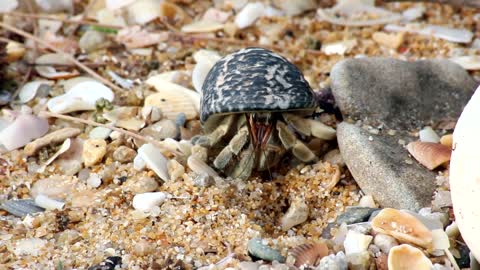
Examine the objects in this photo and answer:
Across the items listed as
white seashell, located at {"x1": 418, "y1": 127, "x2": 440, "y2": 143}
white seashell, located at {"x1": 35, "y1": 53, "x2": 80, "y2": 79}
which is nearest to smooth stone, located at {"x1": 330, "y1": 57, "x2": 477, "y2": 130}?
white seashell, located at {"x1": 418, "y1": 127, "x2": 440, "y2": 143}

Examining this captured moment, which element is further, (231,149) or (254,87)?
(231,149)

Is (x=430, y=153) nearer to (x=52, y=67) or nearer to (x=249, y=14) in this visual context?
(x=249, y=14)

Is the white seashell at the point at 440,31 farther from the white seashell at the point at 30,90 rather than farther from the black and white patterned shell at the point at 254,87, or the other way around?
the white seashell at the point at 30,90

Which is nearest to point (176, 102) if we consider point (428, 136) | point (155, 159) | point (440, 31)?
point (155, 159)

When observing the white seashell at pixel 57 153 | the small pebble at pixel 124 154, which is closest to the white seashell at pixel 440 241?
the small pebble at pixel 124 154

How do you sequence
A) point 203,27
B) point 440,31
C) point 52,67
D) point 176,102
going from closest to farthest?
point 176,102 → point 52,67 → point 440,31 → point 203,27

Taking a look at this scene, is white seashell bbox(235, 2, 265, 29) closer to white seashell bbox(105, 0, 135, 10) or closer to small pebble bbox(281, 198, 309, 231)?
white seashell bbox(105, 0, 135, 10)
